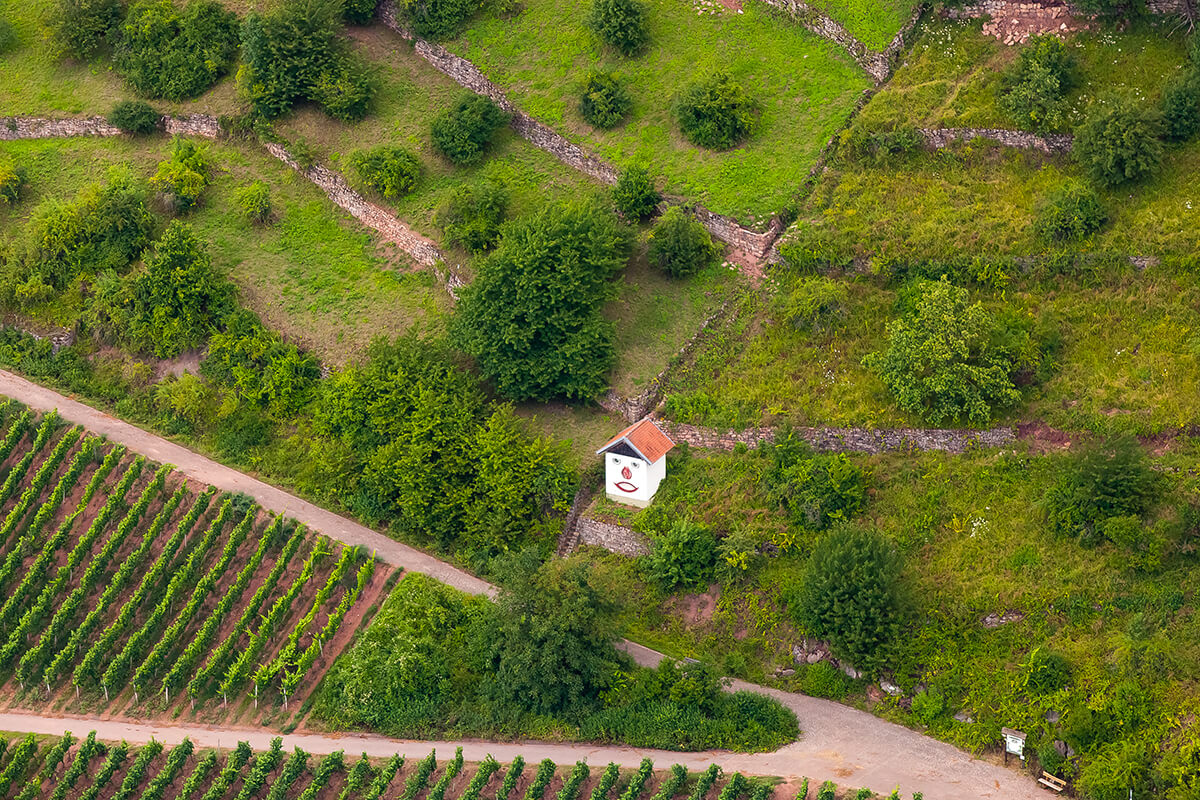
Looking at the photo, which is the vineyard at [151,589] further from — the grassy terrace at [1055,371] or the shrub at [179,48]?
the shrub at [179,48]

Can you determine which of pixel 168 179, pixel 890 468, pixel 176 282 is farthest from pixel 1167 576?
pixel 168 179

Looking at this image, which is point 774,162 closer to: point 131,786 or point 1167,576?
point 1167,576

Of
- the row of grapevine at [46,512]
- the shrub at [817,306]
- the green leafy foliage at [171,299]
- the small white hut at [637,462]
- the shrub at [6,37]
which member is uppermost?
the shrub at [817,306]

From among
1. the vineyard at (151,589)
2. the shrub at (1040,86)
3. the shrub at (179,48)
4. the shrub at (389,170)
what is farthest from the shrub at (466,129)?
the shrub at (1040,86)

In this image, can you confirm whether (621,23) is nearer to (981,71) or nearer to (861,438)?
(981,71)

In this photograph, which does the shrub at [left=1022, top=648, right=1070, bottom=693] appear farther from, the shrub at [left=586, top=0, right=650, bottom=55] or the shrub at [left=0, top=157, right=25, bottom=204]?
the shrub at [left=0, top=157, right=25, bottom=204]
